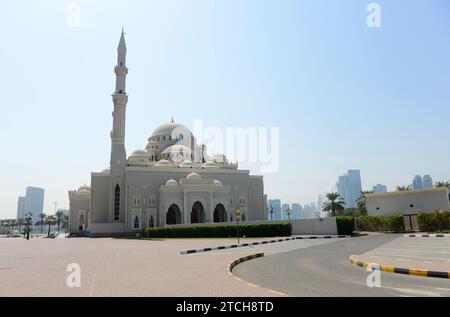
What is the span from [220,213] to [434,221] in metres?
31.9

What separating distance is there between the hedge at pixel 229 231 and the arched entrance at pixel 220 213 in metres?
16.8

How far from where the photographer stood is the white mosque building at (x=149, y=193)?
52.6 m

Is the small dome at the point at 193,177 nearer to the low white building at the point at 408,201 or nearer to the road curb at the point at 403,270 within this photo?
the low white building at the point at 408,201

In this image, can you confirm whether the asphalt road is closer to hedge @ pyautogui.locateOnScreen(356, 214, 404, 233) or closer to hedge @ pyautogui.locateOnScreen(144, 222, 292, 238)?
hedge @ pyautogui.locateOnScreen(144, 222, 292, 238)

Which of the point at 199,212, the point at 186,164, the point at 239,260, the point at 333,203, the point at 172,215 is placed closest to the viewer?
the point at 239,260

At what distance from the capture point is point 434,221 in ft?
109

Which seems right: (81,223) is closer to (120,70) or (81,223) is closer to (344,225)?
(120,70)

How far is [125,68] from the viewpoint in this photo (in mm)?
55062

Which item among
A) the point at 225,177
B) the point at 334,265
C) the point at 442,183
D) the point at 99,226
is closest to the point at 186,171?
the point at 225,177

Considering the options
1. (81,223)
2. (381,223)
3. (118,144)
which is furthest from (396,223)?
(81,223)

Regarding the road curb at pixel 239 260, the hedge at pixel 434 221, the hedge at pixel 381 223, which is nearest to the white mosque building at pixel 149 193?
the hedge at pixel 381 223

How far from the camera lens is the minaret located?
178ft
